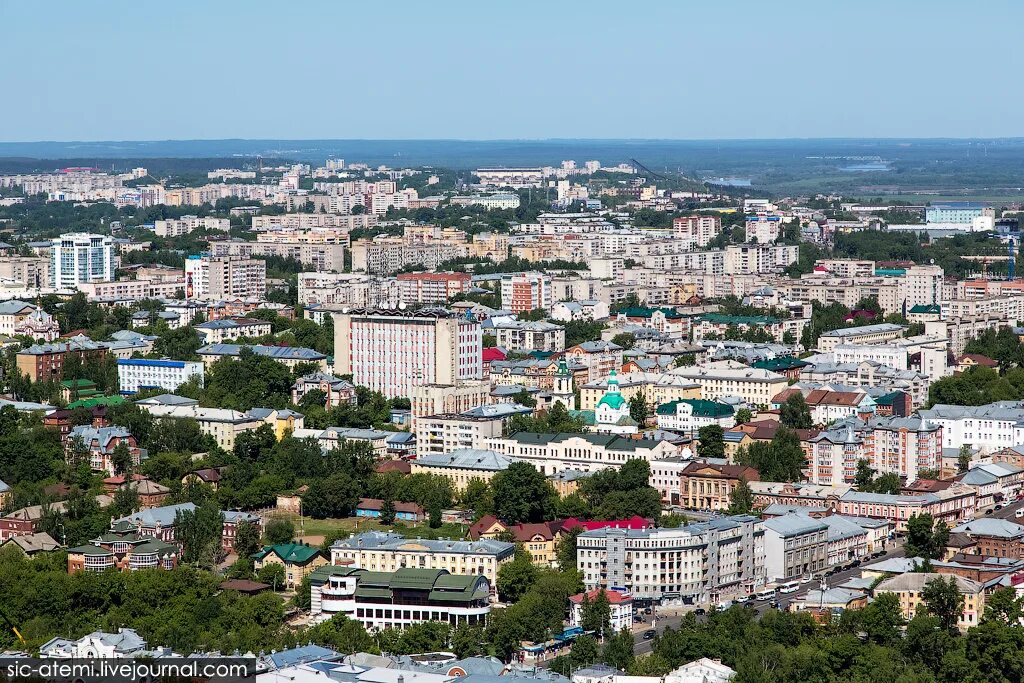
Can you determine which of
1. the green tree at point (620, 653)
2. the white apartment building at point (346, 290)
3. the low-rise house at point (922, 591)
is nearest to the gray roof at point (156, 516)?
the green tree at point (620, 653)

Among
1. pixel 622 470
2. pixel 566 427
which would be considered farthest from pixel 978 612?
pixel 566 427

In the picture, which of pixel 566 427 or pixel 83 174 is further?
pixel 83 174

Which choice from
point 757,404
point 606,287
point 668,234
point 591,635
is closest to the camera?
point 591,635

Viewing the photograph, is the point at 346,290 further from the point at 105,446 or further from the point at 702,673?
the point at 702,673

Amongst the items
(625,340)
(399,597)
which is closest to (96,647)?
(399,597)

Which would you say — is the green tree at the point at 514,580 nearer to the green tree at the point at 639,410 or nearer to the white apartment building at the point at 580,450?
the white apartment building at the point at 580,450

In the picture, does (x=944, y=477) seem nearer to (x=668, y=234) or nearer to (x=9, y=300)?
(x=9, y=300)
